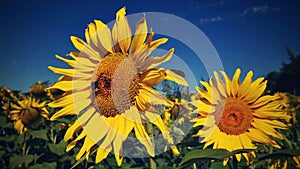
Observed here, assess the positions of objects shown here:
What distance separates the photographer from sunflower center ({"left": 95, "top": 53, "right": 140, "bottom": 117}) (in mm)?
870

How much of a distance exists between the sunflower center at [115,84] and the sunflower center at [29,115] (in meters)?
1.66

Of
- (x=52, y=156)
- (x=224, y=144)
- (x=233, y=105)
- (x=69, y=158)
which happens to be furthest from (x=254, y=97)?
(x=52, y=156)

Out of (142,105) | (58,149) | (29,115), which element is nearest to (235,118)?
(142,105)

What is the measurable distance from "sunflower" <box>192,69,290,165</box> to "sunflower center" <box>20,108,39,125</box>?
5.38 ft

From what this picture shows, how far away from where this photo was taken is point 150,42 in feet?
2.65

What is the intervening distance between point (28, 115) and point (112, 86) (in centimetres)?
181

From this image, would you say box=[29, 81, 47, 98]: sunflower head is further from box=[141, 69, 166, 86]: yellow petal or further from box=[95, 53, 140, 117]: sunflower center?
box=[141, 69, 166, 86]: yellow petal

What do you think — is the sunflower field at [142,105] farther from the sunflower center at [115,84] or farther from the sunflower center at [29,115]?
the sunflower center at [29,115]

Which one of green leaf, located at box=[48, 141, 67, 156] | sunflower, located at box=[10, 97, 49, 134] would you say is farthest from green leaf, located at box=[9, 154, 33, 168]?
sunflower, located at box=[10, 97, 49, 134]

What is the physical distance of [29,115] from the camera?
2426 millimetres

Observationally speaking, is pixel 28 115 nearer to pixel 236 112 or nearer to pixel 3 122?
pixel 3 122

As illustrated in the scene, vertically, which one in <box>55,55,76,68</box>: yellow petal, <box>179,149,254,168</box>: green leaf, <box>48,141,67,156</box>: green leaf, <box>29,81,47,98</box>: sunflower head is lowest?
<box>179,149,254,168</box>: green leaf

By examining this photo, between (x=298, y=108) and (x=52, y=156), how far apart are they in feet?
7.96

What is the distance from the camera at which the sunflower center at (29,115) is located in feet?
7.91
